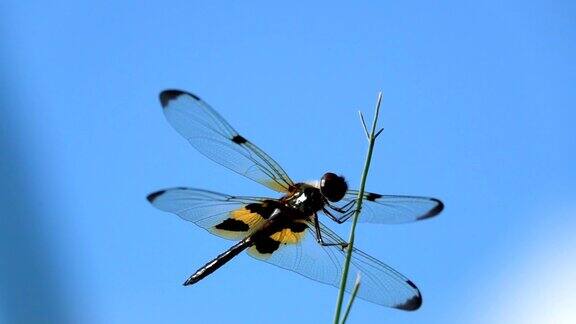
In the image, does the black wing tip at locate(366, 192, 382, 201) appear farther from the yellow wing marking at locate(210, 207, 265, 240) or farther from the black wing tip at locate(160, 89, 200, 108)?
the black wing tip at locate(160, 89, 200, 108)

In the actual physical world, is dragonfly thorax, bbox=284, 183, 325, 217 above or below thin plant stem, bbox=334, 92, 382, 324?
above

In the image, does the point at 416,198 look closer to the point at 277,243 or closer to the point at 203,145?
the point at 277,243

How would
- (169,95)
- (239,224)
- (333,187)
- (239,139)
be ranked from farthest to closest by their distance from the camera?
(239,224), (239,139), (333,187), (169,95)

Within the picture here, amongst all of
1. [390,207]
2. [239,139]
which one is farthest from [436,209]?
[239,139]

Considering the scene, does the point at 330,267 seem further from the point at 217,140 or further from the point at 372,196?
the point at 217,140

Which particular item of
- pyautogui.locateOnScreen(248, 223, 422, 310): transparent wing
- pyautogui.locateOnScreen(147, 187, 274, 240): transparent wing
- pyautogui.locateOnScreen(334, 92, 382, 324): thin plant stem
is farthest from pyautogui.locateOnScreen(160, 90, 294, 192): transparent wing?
pyautogui.locateOnScreen(334, 92, 382, 324): thin plant stem

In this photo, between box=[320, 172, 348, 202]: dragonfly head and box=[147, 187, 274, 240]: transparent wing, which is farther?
box=[320, 172, 348, 202]: dragonfly head

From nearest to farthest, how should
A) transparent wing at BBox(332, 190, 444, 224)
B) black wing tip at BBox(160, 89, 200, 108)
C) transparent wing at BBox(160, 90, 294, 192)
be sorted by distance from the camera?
black wing tip at BBox(160, 89, 200, 108)
transparent wing at BBox(160, 90, 294, 192)
transparent wing at BBox(332, 190, 444, 224)
